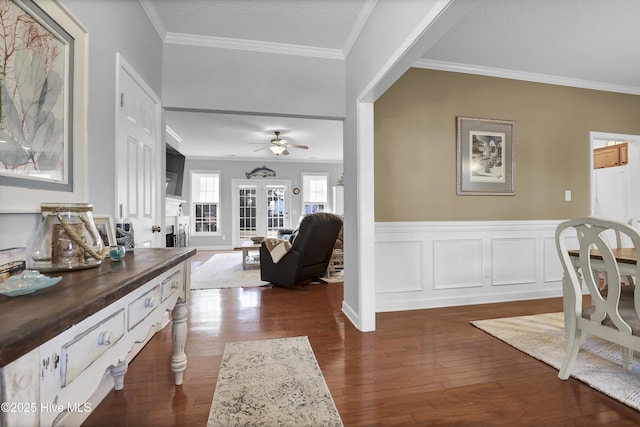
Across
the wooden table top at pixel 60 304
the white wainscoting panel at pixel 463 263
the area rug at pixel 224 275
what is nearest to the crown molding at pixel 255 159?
the area rug at pixel 224 275

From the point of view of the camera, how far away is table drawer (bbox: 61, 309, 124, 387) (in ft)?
2.08

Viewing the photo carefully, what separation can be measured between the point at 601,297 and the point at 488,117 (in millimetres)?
2250

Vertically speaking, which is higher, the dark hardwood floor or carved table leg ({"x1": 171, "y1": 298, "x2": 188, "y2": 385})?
carved table leg ({"x1": 171, "y1": 298, "x2": 188, "y2": 385})

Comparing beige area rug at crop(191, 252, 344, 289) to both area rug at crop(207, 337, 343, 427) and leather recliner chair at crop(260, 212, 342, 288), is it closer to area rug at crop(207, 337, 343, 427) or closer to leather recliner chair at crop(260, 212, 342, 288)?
leather recliner chair at crop(260, 212, 342, 288)

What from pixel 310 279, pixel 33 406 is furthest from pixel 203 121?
pixel 33 406

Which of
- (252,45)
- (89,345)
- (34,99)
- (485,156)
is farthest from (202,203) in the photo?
(89,345)

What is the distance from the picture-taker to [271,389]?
168 cm

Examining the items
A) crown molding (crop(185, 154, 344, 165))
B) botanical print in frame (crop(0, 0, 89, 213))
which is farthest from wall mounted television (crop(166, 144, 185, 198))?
botanical print in frame (crop(0, 0, 89, 213))

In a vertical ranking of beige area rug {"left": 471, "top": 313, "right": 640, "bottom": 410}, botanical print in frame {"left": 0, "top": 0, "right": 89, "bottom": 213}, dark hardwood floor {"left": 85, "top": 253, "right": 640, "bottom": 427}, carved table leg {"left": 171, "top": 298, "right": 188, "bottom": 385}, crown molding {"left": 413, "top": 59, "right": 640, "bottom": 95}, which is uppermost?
crown molding {"left": 413, "top": 59, "right": 640, "bottom": 95}

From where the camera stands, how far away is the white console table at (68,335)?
1.58 ft

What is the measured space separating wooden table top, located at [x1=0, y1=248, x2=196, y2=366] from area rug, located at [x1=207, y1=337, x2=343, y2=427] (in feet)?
3.09

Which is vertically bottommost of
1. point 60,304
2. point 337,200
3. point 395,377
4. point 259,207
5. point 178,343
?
point 395,377

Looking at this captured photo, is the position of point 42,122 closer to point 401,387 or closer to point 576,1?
point 401,387

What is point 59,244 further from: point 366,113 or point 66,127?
point 366,113
